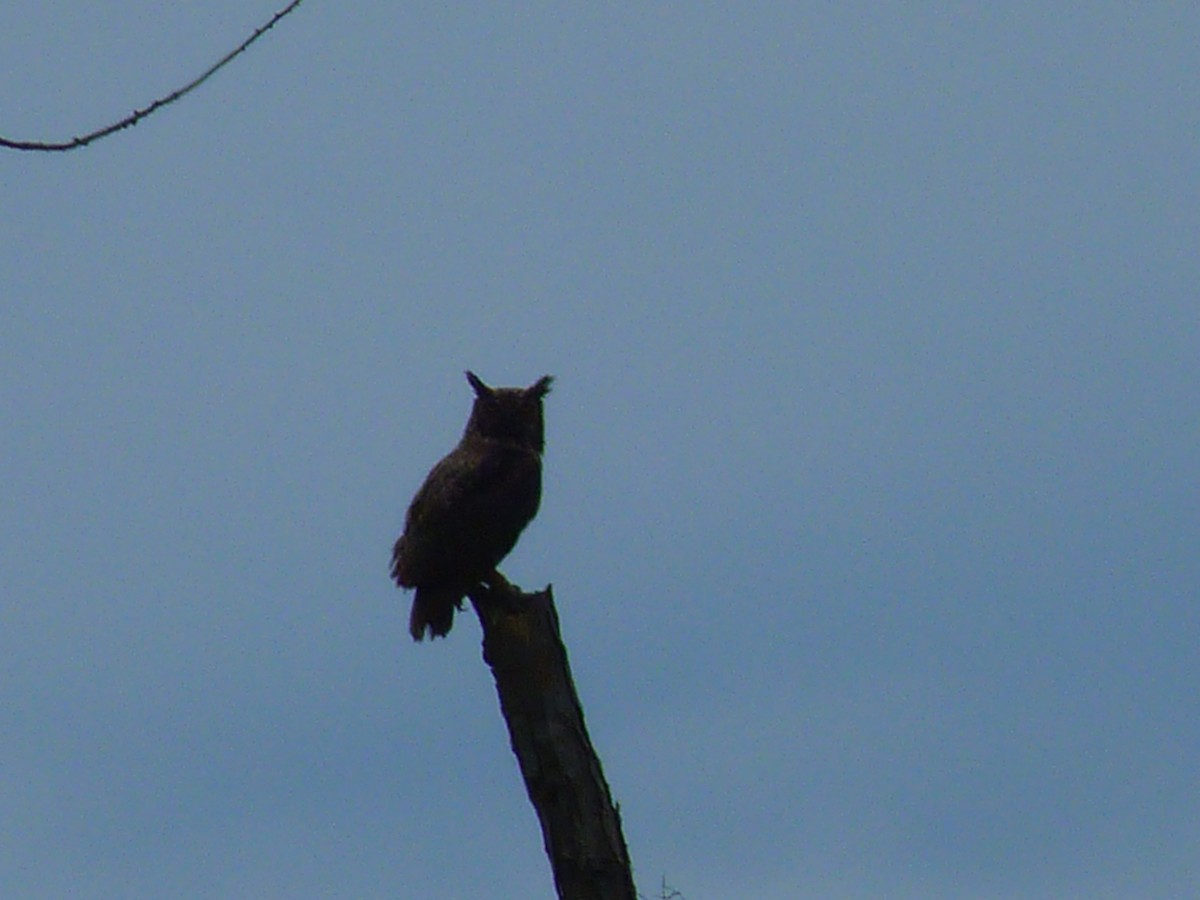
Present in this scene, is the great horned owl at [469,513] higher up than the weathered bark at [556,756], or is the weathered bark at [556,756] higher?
the great horned owl at [469,513]

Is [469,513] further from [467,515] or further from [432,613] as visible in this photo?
[432,613]

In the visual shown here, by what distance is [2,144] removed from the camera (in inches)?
135

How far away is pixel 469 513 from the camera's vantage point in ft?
31.6

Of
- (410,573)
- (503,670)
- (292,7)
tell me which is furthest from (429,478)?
(292,7)

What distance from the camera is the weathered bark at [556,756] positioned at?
6.55m

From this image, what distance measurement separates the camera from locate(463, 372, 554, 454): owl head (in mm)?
10578

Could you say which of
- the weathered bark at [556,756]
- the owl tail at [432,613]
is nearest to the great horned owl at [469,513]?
the owl tail at [432,613]

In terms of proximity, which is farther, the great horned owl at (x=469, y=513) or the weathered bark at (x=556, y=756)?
the great horned owl at (x=469, y=513)

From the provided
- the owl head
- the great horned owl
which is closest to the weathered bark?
the great horned owl

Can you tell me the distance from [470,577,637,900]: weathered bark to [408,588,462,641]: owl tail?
7.51ft

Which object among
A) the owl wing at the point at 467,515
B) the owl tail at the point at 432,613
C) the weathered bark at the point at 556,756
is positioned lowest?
the weathered bark at the point at 556,756

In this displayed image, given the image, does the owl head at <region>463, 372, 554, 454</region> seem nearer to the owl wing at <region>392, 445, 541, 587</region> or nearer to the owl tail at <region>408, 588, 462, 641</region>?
the owl wing at <region>392, 445, 541, 587</region>

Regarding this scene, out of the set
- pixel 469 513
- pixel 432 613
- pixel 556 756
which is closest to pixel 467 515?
pixel 469 513

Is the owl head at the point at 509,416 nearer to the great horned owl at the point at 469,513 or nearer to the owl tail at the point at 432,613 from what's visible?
the great horned owl at the point at 469,513
